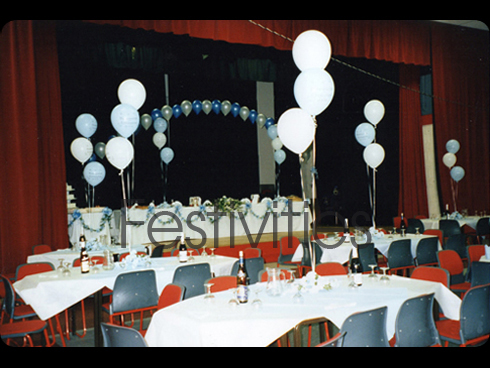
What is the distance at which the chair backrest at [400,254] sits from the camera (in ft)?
18.4

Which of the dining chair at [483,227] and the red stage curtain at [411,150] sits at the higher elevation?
the red stage curtain at [411,150]

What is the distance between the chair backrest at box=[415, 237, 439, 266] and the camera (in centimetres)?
576

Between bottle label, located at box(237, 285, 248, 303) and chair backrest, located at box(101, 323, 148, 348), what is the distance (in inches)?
31.2

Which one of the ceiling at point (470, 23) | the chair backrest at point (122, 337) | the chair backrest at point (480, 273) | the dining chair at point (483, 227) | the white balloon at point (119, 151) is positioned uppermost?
the ceiling at point (470, 23)

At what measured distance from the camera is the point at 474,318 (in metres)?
3.13

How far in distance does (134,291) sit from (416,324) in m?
2.35

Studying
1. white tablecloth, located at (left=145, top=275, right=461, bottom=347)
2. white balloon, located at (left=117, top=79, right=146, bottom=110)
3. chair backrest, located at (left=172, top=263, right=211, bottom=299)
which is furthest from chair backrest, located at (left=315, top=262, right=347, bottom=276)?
white balloon, located at (left=117, top=79, right=146, bottom=110)

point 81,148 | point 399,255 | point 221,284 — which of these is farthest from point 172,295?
point 81,148

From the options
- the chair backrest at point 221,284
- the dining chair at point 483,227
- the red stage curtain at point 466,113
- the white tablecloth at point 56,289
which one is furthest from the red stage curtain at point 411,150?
the white tablecloth at point 56,289

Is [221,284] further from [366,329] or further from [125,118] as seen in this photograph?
[125,118]

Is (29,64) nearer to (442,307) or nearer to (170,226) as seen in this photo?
(170,226)

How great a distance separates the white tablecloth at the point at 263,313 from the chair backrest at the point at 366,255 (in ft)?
6.42

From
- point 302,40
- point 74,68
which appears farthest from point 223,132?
point 302,40

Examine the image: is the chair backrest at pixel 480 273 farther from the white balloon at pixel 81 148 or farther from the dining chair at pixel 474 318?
the white balloon at pixel 81 148
